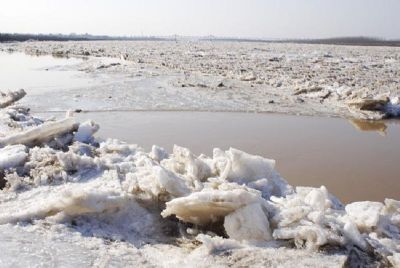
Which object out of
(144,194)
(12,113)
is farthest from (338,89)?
(144,194)

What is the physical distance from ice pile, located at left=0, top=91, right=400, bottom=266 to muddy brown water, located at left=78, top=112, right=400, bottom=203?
4.10 ft

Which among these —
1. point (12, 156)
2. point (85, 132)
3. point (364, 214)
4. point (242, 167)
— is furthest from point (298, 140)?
point (12, 156)

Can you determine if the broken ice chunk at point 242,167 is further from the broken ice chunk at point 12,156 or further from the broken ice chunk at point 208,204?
the broken ice chunk at point 12,156

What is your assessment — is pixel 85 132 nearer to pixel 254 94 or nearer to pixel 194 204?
pixel 194 204

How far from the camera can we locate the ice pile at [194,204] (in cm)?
291

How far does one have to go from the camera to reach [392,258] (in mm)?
2715

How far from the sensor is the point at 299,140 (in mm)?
6703

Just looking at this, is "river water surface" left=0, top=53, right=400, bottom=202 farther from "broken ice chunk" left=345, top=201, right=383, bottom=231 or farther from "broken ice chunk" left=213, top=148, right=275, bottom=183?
"broken ice chunk" left=345, top=201, right=383, bottom=231

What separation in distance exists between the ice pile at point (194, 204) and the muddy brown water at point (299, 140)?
4.10 feet

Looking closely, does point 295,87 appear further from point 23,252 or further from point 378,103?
point 23,252

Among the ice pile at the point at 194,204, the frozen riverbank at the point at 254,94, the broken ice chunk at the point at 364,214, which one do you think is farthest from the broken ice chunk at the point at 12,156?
the frozen riverbank at the point at 254,94

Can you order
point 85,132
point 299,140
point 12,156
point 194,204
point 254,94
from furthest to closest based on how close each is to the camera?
point 254,94
point 299,140
point 85,132
point 12,156
point 194,204

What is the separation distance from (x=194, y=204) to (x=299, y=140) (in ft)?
13.0

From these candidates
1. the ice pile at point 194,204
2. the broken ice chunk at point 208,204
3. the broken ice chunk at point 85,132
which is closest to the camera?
the ice pile at point 194,204
